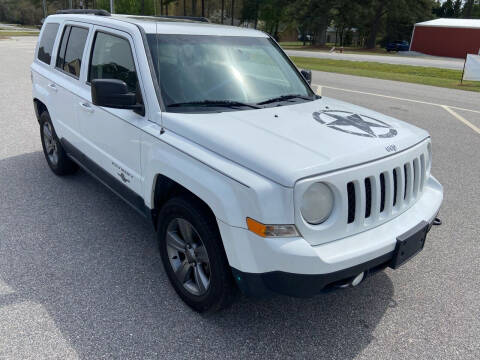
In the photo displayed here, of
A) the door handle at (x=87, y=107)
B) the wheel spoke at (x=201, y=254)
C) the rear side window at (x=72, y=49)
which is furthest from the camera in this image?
the rear side window at (x=72, y=49)

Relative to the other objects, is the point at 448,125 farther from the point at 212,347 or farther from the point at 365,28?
the point at 365,28

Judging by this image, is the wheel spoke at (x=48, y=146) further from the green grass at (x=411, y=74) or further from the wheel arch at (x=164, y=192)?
the green grass at (x=411, y=74)

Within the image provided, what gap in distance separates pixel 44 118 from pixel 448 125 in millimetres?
7900

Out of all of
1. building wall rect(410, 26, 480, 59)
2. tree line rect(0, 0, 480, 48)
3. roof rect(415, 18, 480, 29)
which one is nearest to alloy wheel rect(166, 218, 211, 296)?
building wall rect(410, 26, 480, 59)

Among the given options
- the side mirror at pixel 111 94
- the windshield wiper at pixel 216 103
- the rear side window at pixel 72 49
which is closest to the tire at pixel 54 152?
the rear side window at pixel 72 49

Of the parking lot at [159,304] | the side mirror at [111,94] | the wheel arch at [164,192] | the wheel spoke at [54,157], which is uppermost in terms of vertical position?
the side mirror at [111,94]

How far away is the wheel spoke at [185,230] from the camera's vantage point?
280cm

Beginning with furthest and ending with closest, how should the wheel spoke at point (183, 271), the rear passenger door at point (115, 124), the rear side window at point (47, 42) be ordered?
the rear side window at point (47, 42) < the rear passenger door at point (115, 124) < the wheel spoke at point (183, 271)

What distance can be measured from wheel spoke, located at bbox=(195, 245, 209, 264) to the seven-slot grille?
3.10 feet

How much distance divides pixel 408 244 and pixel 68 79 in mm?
3675

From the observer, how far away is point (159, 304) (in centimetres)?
299

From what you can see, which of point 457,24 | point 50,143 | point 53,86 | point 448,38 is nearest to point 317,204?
point 53,86

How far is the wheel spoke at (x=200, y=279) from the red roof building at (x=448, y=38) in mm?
47037

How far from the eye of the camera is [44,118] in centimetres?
532
